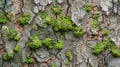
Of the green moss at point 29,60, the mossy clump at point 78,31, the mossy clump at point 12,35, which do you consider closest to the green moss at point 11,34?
the mossy clump at point 12,35

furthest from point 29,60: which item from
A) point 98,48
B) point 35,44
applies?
point 98,48

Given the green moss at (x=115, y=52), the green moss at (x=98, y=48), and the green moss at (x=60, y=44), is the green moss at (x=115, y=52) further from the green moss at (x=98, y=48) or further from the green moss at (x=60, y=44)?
the green moss at (x=60, y=44)

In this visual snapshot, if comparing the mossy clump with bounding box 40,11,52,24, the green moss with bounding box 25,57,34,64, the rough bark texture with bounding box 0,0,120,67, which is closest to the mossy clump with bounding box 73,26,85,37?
the rough bark texture with bounding box 0,0,120,67

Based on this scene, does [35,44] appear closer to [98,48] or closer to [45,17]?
[45,17]

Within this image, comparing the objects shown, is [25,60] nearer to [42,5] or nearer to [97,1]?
[42,5]

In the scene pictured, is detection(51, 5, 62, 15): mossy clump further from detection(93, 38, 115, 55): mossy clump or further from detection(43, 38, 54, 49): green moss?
detection(93, 38, 115, 55): mossy clump

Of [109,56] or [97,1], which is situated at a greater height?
[97,1]

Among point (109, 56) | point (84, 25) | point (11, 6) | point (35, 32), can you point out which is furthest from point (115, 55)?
point (11, 6)
